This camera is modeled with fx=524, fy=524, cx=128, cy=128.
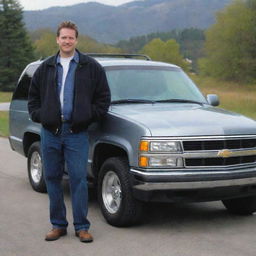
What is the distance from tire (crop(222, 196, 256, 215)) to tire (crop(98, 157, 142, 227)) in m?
1.33

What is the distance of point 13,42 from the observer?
2571 inches

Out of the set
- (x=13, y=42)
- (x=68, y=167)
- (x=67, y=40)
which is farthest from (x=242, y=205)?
(x=13, y=42)

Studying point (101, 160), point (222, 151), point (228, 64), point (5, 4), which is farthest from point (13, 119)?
point (228, 64)

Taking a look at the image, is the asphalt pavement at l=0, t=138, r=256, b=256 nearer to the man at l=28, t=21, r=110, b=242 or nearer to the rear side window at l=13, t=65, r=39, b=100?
the man at l=28, t=21, r=110, b=242

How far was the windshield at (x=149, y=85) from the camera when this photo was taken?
6180 millimetres

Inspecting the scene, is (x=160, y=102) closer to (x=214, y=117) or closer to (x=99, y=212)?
(x=214, y=117)

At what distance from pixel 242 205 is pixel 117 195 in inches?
59.0

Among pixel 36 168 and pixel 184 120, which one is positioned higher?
pixel 184 120

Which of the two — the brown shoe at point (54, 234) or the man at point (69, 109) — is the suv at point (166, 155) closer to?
the man at point (69, 109)

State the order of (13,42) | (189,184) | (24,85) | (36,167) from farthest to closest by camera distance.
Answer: (13,42), (24,85), (36,167), (189,184)

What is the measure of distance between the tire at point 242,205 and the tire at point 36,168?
8.34ft

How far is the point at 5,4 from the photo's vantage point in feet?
217

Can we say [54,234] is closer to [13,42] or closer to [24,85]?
[24,85]

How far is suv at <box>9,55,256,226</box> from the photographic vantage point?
498cm
